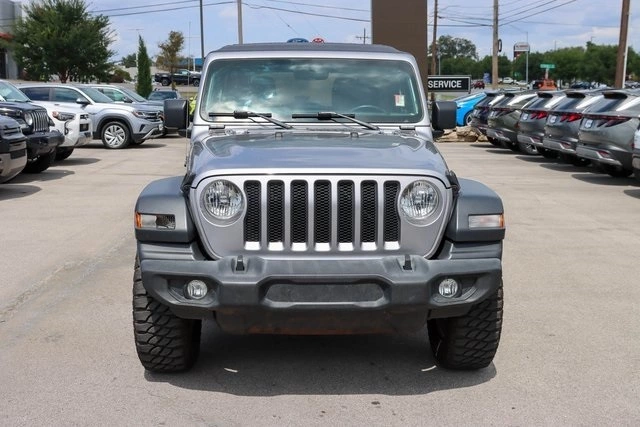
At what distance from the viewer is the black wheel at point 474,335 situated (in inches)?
177

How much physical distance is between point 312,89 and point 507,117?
615 inches

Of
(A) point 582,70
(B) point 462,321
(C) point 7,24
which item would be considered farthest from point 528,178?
(A) point 582,70

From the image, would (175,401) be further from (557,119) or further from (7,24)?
(7,24)

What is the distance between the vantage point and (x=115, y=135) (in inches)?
838

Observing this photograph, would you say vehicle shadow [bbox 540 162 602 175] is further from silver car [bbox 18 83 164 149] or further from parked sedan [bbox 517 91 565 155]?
silver car [bbox 18 83 164 149]

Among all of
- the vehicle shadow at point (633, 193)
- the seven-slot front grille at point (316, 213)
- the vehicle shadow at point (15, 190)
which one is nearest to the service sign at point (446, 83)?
the vehicle shadow at point (633, 193)

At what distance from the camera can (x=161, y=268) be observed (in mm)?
4086

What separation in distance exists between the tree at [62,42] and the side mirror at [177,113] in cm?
3899

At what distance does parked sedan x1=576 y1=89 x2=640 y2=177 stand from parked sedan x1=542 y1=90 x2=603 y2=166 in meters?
0.90

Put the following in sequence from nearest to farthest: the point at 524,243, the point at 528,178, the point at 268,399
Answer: the point at 268,399
the point at 524,243
the point at 528,178

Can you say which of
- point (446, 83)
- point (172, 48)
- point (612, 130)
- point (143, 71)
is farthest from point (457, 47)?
point (612, 130)

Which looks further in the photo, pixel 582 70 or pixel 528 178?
pixel 582 70

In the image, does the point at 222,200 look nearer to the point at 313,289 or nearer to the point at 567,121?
the point at 313,289

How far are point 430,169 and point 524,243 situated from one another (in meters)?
4.79
